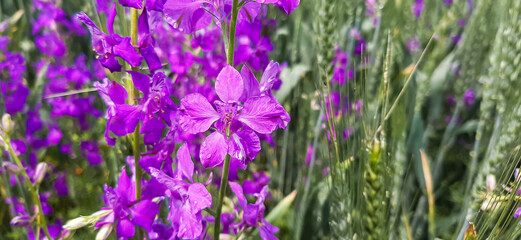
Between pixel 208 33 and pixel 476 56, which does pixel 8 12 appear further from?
pixel 476 56

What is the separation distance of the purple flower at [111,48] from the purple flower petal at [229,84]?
0.10m

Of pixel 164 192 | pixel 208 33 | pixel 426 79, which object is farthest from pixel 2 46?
pixel 426 79

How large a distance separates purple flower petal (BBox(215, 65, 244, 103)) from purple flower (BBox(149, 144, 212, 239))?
0.09 metres

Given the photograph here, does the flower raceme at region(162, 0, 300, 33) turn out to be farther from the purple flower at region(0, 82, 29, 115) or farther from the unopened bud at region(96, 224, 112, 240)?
the purple flower at region(0, 82, 29, 115)

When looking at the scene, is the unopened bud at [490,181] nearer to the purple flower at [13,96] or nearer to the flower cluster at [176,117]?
the flower cluster at [176,117]

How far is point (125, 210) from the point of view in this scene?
558mm

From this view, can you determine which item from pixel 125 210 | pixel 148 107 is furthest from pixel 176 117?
pixel 125 210

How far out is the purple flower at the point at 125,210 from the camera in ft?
1.78

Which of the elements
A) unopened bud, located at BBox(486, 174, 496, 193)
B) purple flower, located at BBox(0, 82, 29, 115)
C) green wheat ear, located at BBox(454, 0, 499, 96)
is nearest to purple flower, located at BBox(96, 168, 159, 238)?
unopened bud, located at BBox(486, 174, 496, 193)

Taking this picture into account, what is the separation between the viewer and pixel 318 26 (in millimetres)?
863

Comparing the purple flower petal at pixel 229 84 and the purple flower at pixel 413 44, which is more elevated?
the purple flower petal at pixel 229 84

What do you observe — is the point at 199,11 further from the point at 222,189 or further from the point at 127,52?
the point at 222,189

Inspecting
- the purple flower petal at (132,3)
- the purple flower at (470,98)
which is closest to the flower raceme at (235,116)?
the purple flower petal at (132,3)

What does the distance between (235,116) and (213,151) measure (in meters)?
0.04
